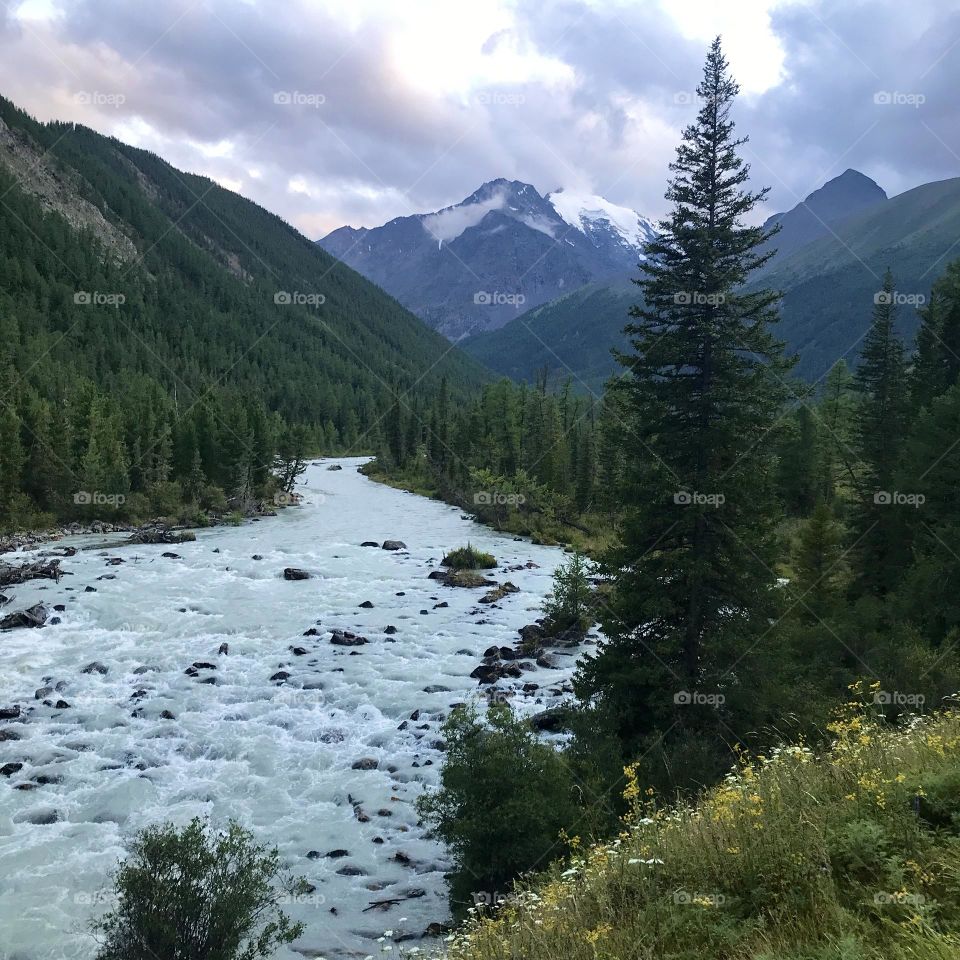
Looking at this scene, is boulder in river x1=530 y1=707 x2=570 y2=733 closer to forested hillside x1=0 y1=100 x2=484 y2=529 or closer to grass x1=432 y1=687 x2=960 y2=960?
grass x1=432 y1=687 x2=960 y2=960

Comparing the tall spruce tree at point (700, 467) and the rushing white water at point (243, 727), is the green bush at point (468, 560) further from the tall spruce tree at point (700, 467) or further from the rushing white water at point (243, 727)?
the tall spruce tree at point (700, 467)

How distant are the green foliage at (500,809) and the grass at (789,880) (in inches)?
122

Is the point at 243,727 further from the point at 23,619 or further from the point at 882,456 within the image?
the point at 882,456

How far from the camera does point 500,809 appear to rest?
35.8 ft

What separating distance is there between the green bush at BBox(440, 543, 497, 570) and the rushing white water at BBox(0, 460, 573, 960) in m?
2.65

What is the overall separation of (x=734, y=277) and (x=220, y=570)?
34318 mm

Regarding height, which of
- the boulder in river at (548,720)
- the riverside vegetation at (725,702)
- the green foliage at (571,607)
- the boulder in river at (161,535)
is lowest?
the boulder in river at (161,535)

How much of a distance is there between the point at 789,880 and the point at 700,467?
36.8 feet

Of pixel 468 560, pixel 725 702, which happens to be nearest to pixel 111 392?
pixel 468 560

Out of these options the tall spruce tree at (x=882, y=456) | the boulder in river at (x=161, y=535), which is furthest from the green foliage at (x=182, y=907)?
the boulder in river at (x=161, y=535)

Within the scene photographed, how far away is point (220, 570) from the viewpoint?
129 feet

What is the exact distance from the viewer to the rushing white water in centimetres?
1269

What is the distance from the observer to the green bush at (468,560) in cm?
4144

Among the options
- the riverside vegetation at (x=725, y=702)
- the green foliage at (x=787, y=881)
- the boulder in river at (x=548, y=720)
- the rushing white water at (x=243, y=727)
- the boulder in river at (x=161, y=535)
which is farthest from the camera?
the boulder in river at (x=161, y=535)
